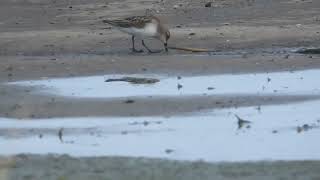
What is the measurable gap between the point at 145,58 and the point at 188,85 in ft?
10.5

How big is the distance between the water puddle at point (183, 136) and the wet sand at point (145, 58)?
39 cm

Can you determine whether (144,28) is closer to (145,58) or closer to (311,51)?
(145,58)

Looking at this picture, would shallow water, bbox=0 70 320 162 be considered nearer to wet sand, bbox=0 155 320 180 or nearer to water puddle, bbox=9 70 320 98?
water puddle, bbox=9 70 320 98

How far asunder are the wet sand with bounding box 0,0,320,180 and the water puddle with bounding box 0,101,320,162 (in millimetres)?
386

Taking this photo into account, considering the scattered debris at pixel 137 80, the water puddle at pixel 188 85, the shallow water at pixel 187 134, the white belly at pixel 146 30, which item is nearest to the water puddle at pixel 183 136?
the shallow water at pixel 187 134

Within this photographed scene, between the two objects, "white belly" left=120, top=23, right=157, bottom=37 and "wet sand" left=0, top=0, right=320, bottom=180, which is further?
"white belly" left=120, top=23, right=157, bottom=37

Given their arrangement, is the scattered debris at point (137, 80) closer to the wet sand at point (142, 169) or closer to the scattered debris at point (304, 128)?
the scattered debris at point (304, 128)

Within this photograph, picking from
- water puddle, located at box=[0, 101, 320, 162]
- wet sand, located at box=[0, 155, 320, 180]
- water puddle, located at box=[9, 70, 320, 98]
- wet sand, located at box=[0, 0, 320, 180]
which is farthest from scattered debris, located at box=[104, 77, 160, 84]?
wet sand, located at box=[0, 155, 320, 180]

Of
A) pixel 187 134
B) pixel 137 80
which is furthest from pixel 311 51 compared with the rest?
pixel 187 134

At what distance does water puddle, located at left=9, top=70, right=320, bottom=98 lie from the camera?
13.6 m

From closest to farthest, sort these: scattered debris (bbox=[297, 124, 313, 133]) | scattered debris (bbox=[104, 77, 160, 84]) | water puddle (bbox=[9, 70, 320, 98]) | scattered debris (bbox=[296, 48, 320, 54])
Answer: scattered debris (bbox=[297, 124, 313, 133])
water puddle (bbox=[9, 70, 320, 98])
scattered debris (bbox=[104, 77, 160, 84])
scattered debris (bbox=[296, 48, 320, 54])

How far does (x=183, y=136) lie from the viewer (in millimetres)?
10352

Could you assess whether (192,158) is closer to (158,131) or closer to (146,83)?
(158,131)

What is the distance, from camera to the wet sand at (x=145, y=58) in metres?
8.73
